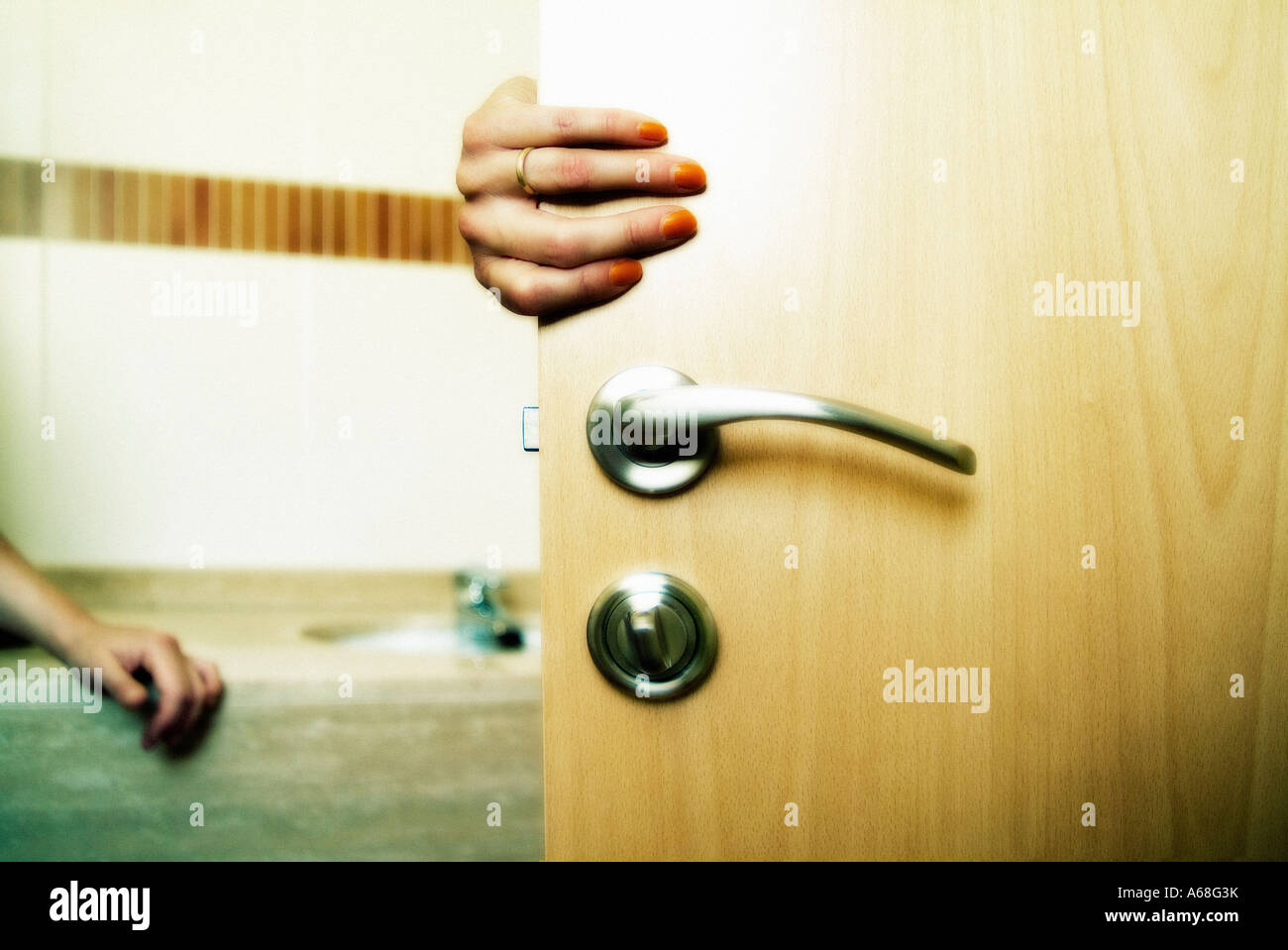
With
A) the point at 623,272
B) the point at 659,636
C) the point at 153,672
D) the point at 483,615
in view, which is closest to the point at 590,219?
the point at 623,272

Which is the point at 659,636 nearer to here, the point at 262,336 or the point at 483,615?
the point at 483,615

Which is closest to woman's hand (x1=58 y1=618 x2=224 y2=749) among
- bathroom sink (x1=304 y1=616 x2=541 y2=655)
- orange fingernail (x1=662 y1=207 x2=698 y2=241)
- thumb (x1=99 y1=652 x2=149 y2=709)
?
thumb (x1=99 y1=652 x2=149 y2=709)

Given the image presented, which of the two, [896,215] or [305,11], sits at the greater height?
[305,11]

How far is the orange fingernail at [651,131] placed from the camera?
30 centimetres

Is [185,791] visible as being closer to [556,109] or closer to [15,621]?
[15,621]

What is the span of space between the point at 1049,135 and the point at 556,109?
21cm

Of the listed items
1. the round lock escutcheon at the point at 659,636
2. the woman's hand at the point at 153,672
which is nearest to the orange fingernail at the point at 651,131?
the round lock escutcheon at the point at 659,636

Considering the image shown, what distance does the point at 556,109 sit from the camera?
31cm

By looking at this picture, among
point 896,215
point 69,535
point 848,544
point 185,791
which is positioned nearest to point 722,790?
point 848,544

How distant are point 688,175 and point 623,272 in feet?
0.16

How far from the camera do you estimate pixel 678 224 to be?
12.0 inches

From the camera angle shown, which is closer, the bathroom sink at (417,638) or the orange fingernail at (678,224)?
the orange fingernail at (678,224)

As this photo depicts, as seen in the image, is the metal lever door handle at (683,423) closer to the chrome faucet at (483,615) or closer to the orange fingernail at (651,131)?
the orange fingernail at (651,131)

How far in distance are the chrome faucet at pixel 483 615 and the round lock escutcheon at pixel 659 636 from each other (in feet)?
2.51
